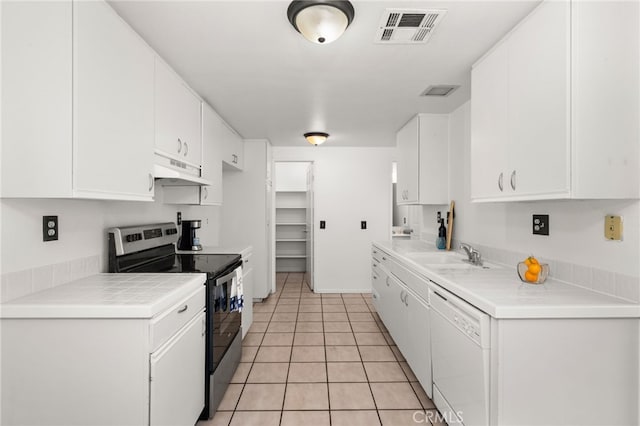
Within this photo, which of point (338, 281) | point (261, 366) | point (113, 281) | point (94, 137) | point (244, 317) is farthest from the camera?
point (338, 281)

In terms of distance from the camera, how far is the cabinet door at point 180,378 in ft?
4.61

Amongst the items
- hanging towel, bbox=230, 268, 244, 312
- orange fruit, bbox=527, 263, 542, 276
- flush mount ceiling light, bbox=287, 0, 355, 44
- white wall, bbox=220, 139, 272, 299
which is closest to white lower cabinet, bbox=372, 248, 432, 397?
orange fruit, bbox=527, 263, 542, 276

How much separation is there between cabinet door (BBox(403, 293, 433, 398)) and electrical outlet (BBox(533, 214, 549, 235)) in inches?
32.1

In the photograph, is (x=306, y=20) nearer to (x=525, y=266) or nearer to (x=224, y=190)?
(x=525, y=266)

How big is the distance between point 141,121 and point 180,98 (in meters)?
0.59

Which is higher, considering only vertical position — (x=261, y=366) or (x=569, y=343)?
(x=569, y=343)

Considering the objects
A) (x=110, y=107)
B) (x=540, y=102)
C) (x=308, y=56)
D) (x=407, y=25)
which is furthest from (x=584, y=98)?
(x=110, y=107)

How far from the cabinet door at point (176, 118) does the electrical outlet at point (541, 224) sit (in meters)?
2.36

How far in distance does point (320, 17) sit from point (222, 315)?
190 cm

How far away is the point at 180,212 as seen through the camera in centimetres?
322

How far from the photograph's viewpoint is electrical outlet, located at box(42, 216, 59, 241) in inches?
61.1

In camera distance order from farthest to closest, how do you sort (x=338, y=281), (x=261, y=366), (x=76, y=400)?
(x=338, y=281)
(x=261, y=366)
(x=76, y=400)

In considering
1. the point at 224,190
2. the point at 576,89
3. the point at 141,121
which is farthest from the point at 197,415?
the point at 224,190

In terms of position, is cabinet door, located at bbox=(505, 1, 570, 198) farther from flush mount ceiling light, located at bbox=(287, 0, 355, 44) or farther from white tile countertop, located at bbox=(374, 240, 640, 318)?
flush mount ceiling light, located at bbox=(287, 0, 355, 44)
